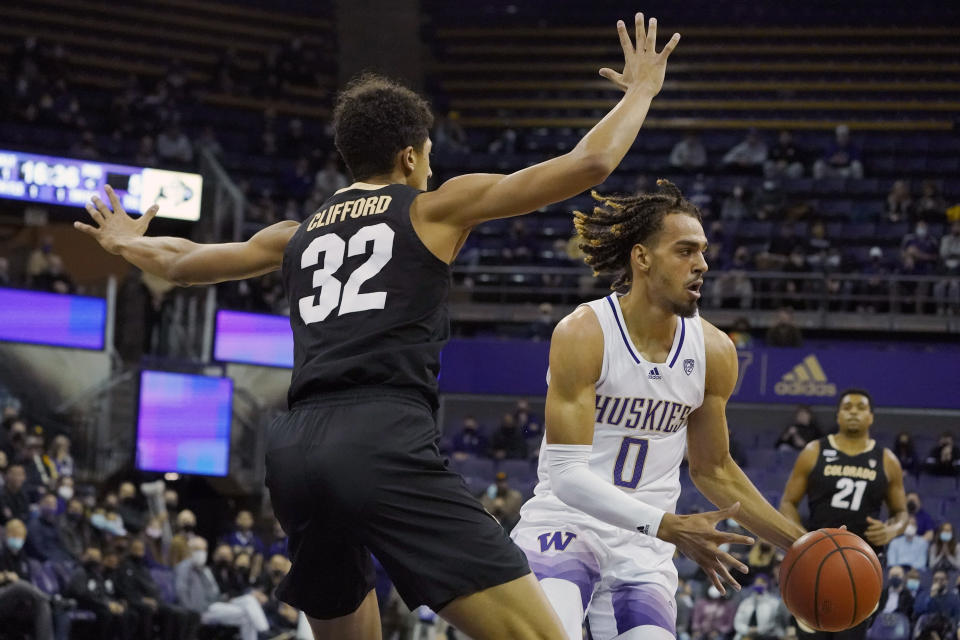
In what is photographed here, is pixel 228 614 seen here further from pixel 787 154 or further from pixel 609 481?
pixel 787 154

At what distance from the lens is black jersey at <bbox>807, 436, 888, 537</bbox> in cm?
826

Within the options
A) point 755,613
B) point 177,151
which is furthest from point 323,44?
point 755,613

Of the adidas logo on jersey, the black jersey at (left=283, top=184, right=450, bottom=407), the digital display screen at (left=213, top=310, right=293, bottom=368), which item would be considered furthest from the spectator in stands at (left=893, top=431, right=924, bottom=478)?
the black jersey at (left=283, top=184, right=450, bottom=407)

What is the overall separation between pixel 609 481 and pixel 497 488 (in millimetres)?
9865

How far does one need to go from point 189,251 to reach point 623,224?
162 centimetres

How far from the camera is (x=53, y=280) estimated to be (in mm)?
17438

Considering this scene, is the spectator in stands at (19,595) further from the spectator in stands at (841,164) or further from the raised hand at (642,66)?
the spectator in stands at (841,164)

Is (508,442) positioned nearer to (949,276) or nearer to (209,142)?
(949,276)

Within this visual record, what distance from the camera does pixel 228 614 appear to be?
13.5 m

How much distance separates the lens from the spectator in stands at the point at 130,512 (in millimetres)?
14445

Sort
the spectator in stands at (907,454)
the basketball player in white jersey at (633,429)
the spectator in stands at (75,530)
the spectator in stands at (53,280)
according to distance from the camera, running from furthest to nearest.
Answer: the spectator in stands at (53,280)
the spectator in stands at (907,454)
the spectator in stands at (75,530)
the basketball player in white jersey at (633,429)

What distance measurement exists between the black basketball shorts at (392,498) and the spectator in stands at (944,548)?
10.5m

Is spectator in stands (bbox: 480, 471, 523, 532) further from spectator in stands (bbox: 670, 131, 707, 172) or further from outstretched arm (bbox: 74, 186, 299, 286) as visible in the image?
outstretched arm (bbox: 74, 186, 299, 286)

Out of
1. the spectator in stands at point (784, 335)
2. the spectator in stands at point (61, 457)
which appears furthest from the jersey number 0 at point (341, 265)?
the spectator in stands at point (784, 335)
